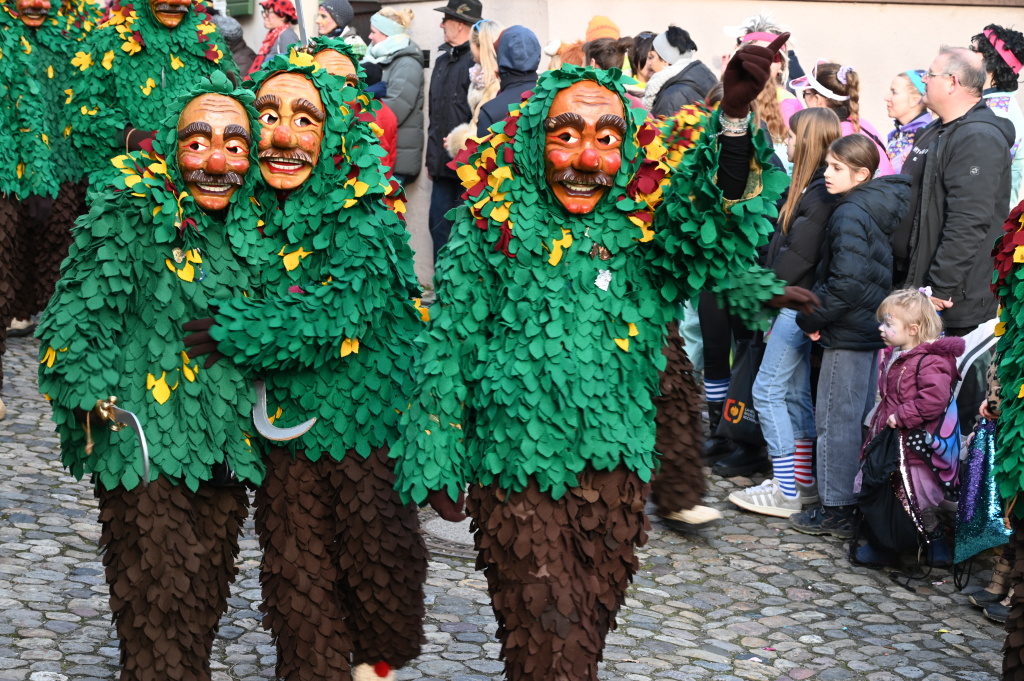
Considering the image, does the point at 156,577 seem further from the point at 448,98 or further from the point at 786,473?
the point at 448,98

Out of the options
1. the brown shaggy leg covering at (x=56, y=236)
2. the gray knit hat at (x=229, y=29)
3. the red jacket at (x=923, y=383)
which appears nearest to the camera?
the red jacket at (x=923, y=383)

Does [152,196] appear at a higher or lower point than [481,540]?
higher

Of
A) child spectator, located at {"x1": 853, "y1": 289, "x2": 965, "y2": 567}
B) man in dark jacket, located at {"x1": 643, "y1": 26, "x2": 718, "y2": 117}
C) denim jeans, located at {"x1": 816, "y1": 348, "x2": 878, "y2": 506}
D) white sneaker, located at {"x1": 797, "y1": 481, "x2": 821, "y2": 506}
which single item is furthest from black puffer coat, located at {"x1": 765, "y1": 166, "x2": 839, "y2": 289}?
man in dark jacket, located at {"x1": 643, "y1": 26, "x2": 718, "y2": 117}

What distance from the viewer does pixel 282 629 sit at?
13.8 feet

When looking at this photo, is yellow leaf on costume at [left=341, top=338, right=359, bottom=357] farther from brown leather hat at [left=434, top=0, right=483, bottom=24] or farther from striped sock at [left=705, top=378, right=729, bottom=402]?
brown leather hat at [left=434, top=0, right=483, bottom=24]

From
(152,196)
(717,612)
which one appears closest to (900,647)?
(717,612)

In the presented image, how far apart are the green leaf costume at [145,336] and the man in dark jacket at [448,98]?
5343 millimetres

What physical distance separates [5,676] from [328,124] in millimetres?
2132

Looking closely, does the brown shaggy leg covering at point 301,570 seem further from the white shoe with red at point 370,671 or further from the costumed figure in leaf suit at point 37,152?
the costumed figure in leaf suit at point 37,152

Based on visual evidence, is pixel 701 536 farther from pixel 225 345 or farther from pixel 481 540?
pixel 225 345

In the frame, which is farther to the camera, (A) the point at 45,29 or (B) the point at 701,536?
(A) the point at 45,29

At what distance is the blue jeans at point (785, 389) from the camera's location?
6.58m

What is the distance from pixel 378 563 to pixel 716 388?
3.64m

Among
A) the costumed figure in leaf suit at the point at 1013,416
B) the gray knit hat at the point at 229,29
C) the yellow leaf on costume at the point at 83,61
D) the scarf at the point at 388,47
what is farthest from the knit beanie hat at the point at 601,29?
the costumed figure in leaf suit at the point at 1013,416
